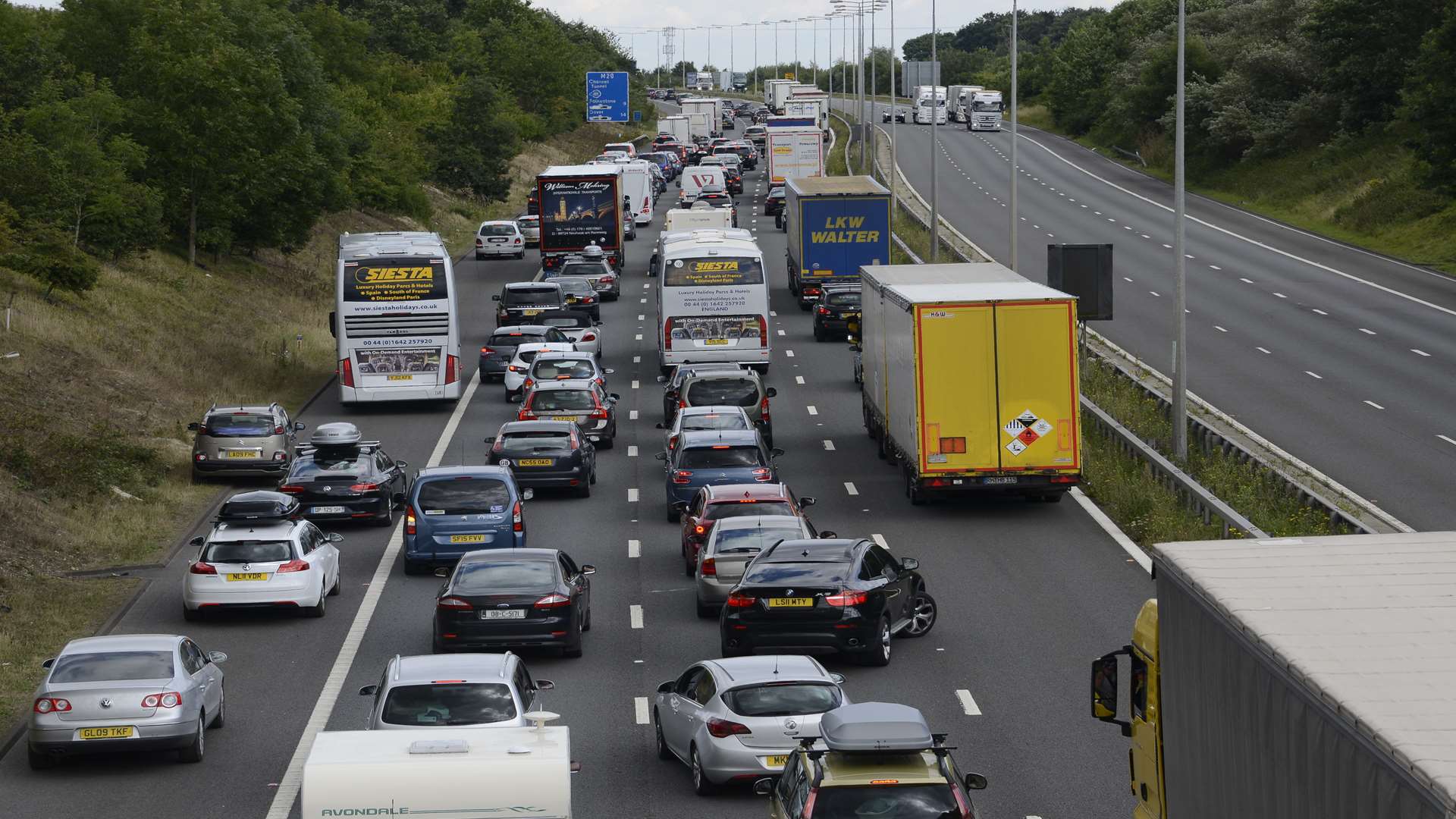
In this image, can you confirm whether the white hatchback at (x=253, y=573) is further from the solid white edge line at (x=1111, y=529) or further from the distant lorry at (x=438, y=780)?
the distant lorry at (x=438, y=780)

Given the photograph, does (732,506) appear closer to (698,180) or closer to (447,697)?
(447,697)

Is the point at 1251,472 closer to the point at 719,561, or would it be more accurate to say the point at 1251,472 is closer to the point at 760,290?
the point at 719,561

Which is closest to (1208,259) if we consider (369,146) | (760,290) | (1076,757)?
(760,290)

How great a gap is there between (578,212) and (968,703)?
4536 centimetres

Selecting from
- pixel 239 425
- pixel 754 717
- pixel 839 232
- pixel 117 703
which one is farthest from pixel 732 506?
pixel 839 232

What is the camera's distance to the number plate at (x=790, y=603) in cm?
2045

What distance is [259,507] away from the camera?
1018 inches

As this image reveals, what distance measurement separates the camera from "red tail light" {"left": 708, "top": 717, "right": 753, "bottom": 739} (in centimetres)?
1589

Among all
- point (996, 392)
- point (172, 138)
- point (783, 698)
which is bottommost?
point (783, 698)

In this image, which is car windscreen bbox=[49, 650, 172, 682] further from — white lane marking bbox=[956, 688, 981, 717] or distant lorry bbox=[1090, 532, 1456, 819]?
distant lorry bbox=[1090, 532, 1456, 819]

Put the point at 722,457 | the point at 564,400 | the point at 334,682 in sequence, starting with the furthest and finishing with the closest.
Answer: the point at 564,400
the point at 722,457
the point at 334,682

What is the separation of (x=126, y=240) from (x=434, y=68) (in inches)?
2337

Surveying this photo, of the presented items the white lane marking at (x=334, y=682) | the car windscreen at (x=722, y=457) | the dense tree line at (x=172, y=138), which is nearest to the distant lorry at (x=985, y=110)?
the dense tree line at (x=172, y=138)

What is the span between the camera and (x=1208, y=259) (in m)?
64.9
